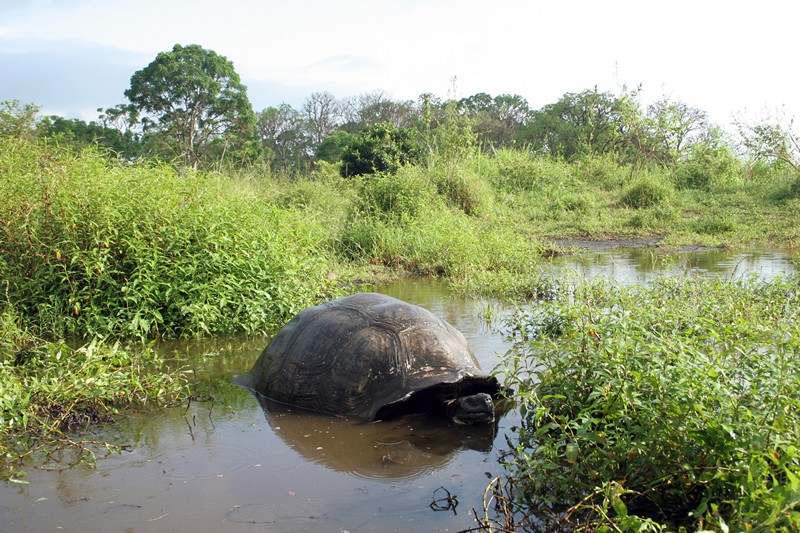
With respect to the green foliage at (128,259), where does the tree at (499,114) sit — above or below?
above

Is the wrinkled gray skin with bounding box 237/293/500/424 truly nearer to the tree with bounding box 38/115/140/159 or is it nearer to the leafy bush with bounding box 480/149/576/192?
the leafy bush with bounding box 480/149/576/192

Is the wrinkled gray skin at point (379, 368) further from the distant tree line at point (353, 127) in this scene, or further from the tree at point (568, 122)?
the tree at point (568, 122)

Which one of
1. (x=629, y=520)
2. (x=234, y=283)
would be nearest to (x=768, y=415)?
(x=629, y=520)

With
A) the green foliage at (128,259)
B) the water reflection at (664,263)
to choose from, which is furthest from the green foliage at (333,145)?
the green foliage at (128,259)

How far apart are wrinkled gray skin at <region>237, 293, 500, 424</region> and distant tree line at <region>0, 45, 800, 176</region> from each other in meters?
10.3

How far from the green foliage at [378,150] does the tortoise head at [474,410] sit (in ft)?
53.1

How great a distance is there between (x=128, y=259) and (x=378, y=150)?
1459cm

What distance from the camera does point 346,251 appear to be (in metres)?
11.3

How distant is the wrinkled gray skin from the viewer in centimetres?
434

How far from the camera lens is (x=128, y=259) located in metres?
6.37

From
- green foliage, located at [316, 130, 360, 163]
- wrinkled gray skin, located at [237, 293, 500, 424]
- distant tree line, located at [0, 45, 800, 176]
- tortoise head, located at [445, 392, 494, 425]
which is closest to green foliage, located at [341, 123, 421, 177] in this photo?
distant tree line, located at [0, 45, 800, 176]

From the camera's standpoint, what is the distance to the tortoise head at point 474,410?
4.29 m

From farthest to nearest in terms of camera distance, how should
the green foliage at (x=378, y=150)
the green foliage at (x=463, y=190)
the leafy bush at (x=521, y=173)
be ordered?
the green foliage at (x=378, y=150), the leafy bush at (x=521, y=173), the green foliage at (x=463, y=190)

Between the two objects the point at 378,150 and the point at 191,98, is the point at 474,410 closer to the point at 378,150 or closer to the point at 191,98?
the point at 378,150
